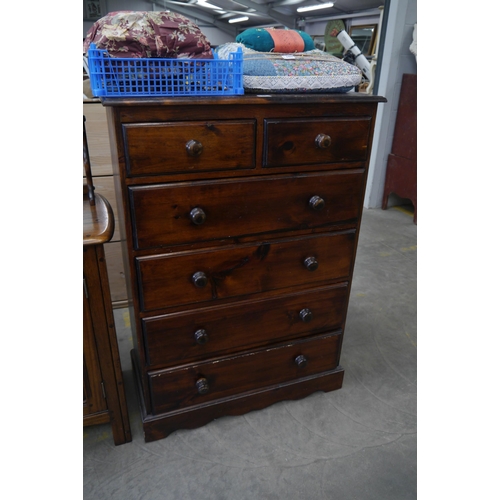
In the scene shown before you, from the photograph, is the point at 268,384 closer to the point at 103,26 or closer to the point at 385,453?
the point at 385,453

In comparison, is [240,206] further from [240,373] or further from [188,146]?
[240,373]

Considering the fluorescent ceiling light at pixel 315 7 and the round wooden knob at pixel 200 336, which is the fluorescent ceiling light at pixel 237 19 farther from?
the round wooden knob at pixel 200 336

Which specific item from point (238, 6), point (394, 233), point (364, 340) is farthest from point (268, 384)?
point (238, 6)

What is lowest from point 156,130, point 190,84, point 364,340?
point 364,340

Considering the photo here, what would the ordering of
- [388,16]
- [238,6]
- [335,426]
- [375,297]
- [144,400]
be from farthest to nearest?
[238,6], [388,16], [375,297], [335,426], [144,400]

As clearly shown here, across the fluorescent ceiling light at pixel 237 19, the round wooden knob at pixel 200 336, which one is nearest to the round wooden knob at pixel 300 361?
the round wooden knob at pixel 200 336

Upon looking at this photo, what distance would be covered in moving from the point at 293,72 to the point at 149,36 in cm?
45

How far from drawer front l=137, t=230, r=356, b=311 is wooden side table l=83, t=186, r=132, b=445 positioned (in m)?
0.13

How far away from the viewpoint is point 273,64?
125 cm

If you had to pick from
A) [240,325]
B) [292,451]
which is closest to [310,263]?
[240,325]

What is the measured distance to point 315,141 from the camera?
1294mm

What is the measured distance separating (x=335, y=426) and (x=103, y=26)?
5.25 ft

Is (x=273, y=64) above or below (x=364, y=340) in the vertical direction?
above

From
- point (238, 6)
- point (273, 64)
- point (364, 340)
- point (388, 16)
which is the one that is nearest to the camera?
point (273, 64)
